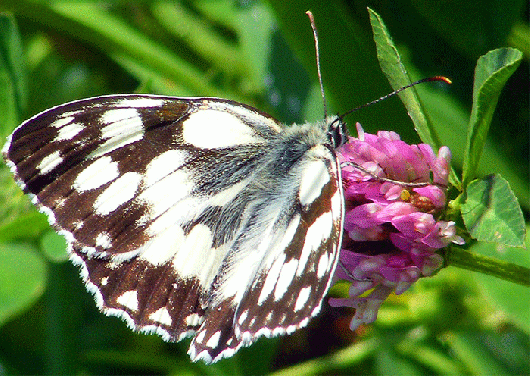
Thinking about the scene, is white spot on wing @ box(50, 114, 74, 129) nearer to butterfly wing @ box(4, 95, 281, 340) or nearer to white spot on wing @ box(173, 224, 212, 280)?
butterfly wing @ box(4, 95, 281, 340)

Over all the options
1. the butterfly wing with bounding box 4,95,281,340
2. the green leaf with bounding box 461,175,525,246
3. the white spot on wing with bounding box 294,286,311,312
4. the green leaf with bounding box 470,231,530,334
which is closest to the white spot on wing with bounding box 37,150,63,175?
the butterfly wing with bounding box 4,95,281,340

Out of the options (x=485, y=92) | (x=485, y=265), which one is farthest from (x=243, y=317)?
(x=485, y=92)

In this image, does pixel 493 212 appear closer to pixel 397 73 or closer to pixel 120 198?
pixel 397 73

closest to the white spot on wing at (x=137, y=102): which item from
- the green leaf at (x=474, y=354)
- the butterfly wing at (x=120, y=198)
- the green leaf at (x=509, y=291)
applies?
the butterfly wing at (x=120, y=198)

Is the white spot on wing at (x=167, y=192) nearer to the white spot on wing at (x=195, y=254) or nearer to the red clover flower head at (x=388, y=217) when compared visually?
the white spot on wing at (x=195, y=254)

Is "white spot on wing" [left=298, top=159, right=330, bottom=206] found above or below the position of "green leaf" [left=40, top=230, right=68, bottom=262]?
above

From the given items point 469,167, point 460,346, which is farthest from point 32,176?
point 460,346
